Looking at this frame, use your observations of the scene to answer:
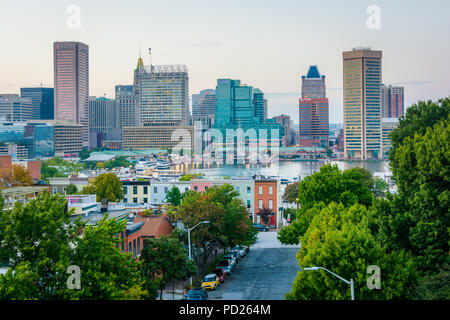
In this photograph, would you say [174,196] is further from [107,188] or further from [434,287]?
[434,287]

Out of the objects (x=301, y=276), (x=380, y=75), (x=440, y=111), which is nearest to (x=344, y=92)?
(x=380, y=75)

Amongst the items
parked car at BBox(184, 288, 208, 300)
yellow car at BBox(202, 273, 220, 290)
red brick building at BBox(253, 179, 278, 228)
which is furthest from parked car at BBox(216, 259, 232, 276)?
red brick building at BBox(253, 179, 278, 228)

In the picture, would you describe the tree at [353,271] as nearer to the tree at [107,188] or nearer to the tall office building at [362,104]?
the tree at [107,188]

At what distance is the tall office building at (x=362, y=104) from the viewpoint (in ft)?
600

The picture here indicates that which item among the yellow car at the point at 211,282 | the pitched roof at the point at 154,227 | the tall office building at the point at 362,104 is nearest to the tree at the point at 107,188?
the pitched roof at the point at 154,227

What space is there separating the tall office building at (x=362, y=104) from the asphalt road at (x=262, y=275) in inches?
5947

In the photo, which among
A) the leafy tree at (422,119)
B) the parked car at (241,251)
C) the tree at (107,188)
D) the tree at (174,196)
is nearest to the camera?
the leafy tree at (422,119)

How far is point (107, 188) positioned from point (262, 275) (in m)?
29.2

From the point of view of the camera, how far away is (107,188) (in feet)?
177

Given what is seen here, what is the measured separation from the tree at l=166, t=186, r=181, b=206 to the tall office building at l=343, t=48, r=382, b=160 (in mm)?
138504

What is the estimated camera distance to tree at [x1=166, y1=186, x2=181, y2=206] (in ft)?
175

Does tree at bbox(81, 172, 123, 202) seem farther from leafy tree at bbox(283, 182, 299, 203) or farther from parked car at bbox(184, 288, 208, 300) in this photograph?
Result: parked car at bbox(184, 288, 208, 300)

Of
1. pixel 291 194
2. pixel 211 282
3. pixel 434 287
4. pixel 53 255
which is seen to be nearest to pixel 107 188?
pixel 291 194
